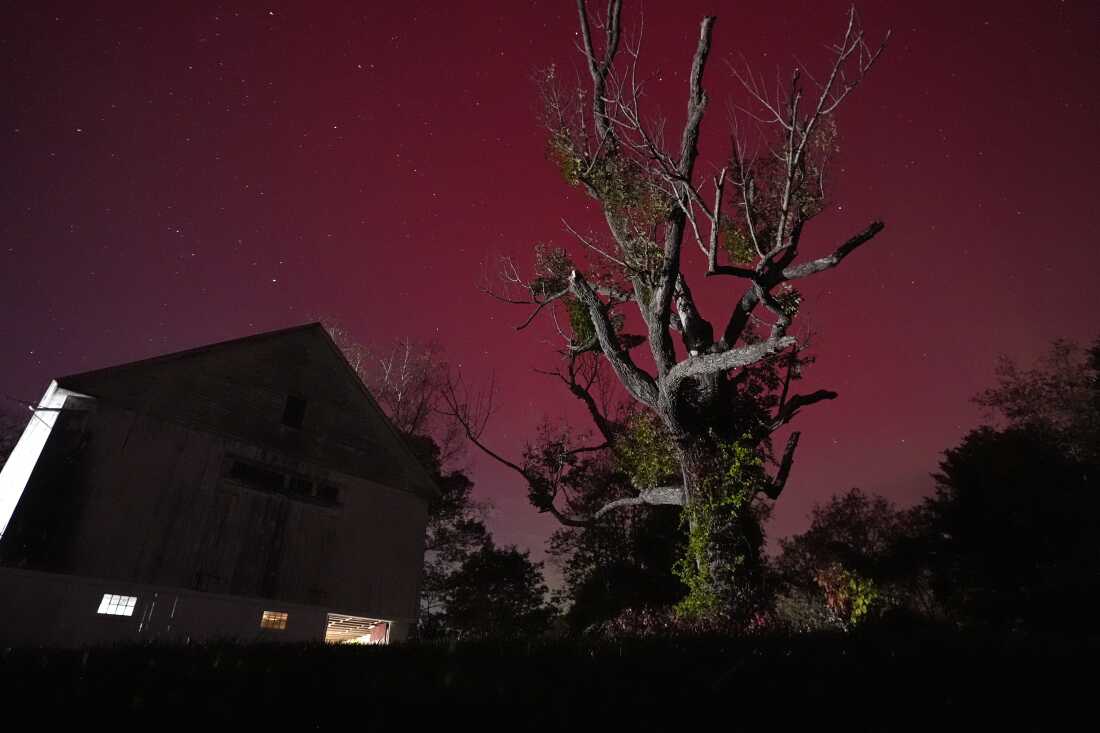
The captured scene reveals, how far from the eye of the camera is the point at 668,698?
414 centimetres

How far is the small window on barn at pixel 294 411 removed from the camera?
1556 cm

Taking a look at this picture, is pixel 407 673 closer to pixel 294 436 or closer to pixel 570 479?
pixel 294 436

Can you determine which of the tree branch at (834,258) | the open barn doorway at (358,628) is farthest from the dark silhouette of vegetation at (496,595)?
the tree branch at (834,258)

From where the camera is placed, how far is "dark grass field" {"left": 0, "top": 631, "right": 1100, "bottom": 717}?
366 cm

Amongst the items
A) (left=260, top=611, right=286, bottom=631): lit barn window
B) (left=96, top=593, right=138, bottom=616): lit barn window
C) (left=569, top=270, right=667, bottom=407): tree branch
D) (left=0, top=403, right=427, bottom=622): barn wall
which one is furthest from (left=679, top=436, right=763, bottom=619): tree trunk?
(left=96, top=593, right=138, bottom=616): lit barn window

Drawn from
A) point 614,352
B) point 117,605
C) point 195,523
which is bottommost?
point 117,605

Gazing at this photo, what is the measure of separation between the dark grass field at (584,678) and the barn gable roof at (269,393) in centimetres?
1011

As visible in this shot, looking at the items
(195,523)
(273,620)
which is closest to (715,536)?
(273,620)

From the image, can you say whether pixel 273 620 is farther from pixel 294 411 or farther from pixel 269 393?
pixel 269 393

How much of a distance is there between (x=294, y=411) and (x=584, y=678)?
1399 centimetres

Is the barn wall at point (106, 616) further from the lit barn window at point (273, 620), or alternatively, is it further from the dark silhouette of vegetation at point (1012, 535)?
the dark silhouette of vegetation at point (1012, 535)

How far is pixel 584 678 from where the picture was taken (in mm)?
4426

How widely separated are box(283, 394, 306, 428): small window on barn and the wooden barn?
4 centimetres

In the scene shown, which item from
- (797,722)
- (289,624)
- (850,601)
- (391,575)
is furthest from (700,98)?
(289,624)
